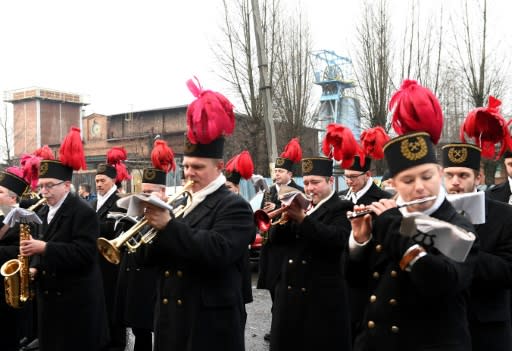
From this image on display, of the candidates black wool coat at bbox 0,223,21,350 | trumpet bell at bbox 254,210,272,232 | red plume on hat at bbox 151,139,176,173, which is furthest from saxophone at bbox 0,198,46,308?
red plume on hat at bbox 151,139,176,173

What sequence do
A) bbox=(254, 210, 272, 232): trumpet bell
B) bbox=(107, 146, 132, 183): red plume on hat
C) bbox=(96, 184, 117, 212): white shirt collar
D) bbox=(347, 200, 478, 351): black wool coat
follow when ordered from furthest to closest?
bbox=(107, 146, 132, 183): red plume on hat, bbox=(96, 184, 117, 212): white shirt collar, bbox=(254, 210, 272, 232): trumpet bell, bbox=(347, 200, 478, 351): black wool coat

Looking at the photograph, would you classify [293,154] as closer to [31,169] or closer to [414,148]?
[31,169]

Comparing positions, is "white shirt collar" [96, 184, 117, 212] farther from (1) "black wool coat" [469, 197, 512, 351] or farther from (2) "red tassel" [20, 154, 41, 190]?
(1) "black wool coat" [469, 197, 512, 351]

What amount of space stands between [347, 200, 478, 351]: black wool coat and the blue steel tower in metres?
18.3

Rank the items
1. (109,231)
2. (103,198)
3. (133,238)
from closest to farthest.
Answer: (133,238), (109,231), (103,198)

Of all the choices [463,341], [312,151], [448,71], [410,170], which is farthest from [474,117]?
[312,151]

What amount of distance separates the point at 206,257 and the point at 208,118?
1038mm

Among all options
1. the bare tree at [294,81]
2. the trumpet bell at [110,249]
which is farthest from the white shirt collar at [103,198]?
the bare tree at [294,81]

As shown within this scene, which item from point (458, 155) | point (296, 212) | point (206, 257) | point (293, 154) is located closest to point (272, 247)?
point (296, 212)

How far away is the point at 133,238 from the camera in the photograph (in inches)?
170

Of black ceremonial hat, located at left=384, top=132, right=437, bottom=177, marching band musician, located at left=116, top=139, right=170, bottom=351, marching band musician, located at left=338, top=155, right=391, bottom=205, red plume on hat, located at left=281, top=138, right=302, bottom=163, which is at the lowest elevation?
marching band musician, located at left=116, top=139, right=170, bottom=351

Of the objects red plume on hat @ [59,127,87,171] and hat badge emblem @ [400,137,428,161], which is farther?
red plume on hat @ [59,127,87,171]

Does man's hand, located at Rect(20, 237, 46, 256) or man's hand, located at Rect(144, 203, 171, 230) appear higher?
man's hand, located at Rect(144, 203, 171, 230)

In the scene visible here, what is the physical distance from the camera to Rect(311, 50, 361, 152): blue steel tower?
2995 centimetres
